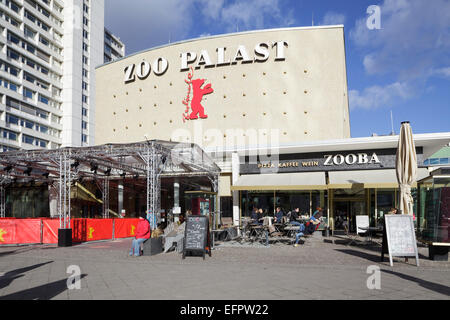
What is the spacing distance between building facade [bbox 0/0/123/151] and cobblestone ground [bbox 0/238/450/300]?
1858 inches

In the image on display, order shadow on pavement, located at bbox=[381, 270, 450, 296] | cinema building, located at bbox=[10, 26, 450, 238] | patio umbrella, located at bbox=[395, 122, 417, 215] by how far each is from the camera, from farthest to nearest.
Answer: cinema building, located at bbox=[10, 26, 450, 238], patio umbrella, located at bbox=[395, 122, 417, 215], shadow on pavement, located at bbox=[381, 270, 450, 296]

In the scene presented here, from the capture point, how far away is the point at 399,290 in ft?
18.1

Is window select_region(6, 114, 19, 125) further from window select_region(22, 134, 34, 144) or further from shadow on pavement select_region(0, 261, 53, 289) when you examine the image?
shadow on pavement select_region(0, 261, 53, 289)

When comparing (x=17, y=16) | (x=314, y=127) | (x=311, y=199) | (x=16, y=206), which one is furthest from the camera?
(x=17, y=16)

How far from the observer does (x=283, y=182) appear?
17500mm

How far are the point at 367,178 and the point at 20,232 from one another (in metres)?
14.7

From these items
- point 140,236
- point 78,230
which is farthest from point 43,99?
point 140,236

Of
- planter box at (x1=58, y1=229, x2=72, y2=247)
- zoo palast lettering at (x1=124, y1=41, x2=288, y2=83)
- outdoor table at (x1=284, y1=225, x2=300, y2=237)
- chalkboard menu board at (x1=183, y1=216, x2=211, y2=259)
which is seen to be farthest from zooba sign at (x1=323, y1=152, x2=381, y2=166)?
planter box at (x1=58, y1=229, x2=72, y2=247)

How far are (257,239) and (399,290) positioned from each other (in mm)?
7935

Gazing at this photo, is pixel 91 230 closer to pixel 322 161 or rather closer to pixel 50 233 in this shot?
pixel 50 233

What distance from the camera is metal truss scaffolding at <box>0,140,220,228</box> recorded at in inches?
485

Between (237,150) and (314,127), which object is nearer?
(237,150)
